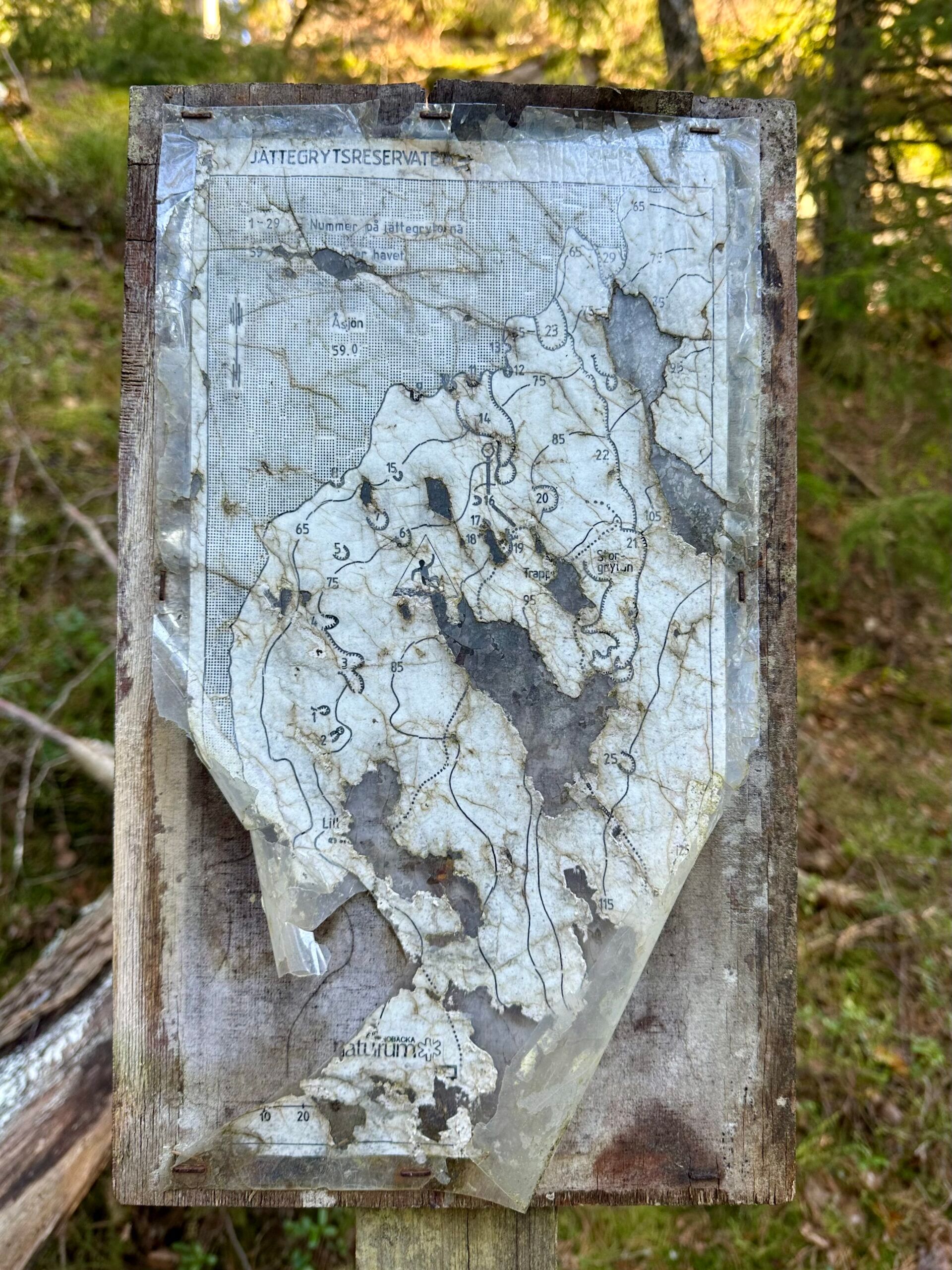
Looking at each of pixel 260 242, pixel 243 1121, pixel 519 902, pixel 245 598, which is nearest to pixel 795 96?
pixel 260 242

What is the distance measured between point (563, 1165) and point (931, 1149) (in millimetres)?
1441

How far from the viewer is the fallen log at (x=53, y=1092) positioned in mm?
1446

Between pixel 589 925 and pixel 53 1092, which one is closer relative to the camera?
pixel 589 925

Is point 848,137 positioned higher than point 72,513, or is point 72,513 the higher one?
point 848,137

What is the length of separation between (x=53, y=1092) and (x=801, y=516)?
10.0 ft

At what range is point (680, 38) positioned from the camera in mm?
2721

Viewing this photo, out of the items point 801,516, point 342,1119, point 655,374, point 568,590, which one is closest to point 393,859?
point 342,1119

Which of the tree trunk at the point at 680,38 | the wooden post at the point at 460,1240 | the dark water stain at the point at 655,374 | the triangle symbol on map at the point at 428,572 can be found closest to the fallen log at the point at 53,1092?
the wooden post at the point at 460,1240

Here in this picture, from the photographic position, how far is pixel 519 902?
1.22 meters

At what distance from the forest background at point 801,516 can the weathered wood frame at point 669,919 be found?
98cm

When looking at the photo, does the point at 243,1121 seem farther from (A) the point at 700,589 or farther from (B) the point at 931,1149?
(B) the point at 931,1149

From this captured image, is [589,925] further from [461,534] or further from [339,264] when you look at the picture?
[339,264]

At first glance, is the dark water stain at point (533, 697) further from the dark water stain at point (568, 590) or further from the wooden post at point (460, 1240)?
the wooden post at point (460, 1240)

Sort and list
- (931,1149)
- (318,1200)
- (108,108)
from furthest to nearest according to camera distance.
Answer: (108,108) < (931,1149) < (318,1200)
